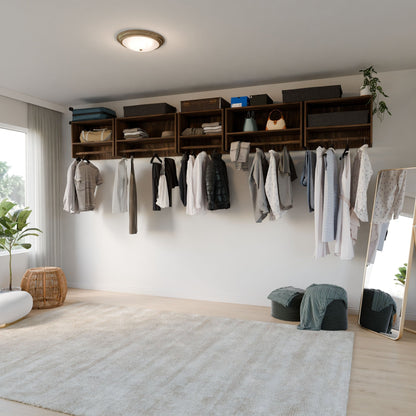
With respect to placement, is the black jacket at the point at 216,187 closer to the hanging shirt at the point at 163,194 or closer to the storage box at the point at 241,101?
the hanging shirt at the point at 163,194

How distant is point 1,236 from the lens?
4.71m

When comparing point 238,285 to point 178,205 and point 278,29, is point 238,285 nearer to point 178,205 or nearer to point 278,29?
point 178,205

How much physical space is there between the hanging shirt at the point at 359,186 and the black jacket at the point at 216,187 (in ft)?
4.38

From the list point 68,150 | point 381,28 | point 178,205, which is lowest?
point 178,205

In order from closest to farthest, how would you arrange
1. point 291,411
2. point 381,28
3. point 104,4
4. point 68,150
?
1. point 291,411
2. point 104,4
3. point 381,28
4. point 68,150

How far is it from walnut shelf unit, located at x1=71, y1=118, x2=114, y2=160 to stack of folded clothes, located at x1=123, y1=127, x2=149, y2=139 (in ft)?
1.03

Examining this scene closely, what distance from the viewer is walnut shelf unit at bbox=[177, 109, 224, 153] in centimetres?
490

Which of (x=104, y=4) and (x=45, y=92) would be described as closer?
(x=104, y=4)

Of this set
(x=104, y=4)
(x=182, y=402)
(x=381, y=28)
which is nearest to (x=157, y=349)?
(x=182, y=402)

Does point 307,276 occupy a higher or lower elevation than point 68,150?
lower

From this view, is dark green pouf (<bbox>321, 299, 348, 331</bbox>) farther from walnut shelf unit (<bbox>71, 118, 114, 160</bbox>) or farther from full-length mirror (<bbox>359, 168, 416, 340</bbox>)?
walnut shelf unit (<bbox>71, 118, 114, 160</bbox>)

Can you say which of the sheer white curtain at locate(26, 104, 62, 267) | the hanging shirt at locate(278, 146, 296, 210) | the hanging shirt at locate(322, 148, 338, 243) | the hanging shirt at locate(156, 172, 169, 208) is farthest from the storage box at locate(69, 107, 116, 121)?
the hanging shirt at locate(322, 148, 338, 243)

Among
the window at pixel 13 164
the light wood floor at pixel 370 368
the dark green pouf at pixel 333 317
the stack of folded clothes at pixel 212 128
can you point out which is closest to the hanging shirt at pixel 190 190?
the stack of folded clothes at pixel 212 128

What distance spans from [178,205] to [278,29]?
2.56 meters
